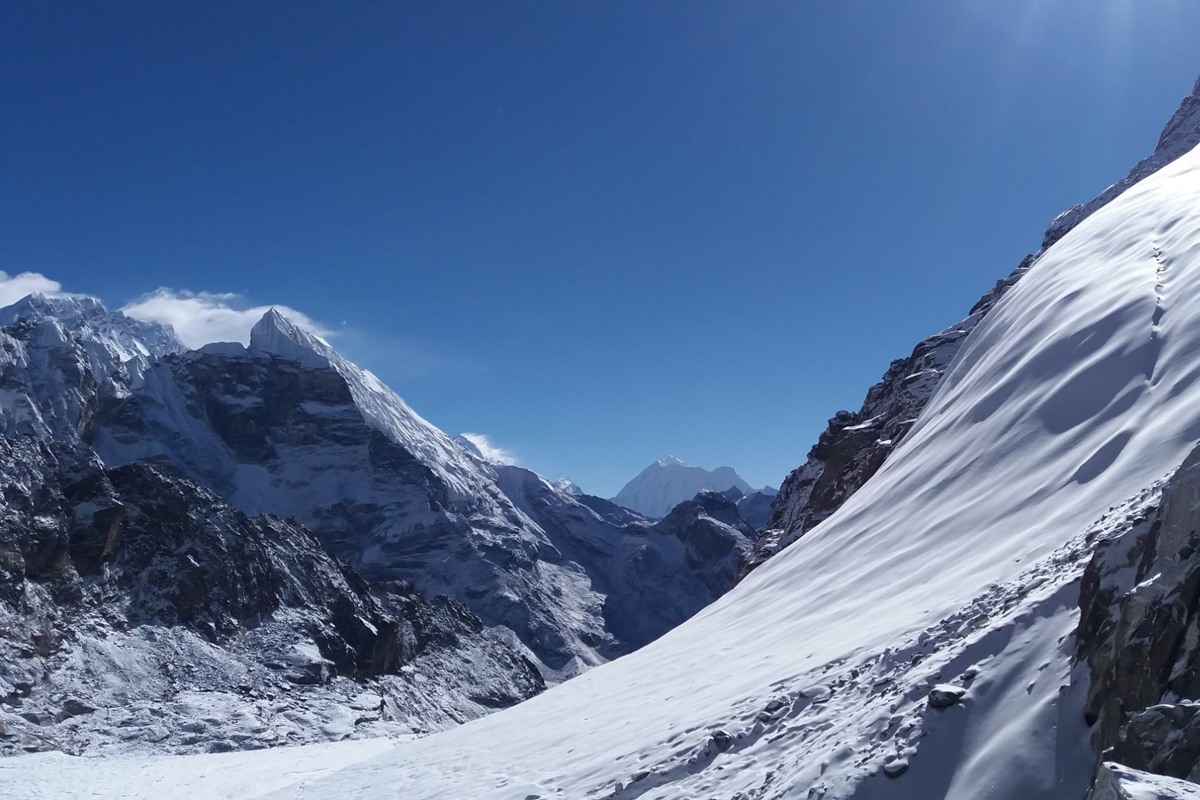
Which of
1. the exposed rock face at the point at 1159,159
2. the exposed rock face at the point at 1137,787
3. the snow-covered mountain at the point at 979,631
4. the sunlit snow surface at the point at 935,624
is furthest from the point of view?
the exposed rock face at the point at 1159,159

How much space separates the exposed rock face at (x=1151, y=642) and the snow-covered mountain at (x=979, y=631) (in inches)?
0.9

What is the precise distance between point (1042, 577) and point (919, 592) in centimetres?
374

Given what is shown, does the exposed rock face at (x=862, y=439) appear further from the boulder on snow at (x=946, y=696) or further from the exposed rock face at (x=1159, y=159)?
the boulder on snow at (x=946, y=696)

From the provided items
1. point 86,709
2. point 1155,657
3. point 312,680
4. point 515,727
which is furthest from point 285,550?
point 1155,657

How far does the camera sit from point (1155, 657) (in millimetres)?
7453

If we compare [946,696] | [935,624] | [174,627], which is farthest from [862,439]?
[174,627]

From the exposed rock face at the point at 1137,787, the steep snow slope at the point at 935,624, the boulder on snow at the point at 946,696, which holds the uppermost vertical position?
the steep snow slope at the point at 935,624

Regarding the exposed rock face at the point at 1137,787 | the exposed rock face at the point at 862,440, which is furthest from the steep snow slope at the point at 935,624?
the exposed rock face at the point at 862,440

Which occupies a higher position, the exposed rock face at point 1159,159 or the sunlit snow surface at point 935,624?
the exposed rock face at point 1159,159

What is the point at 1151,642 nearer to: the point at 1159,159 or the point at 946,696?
the point at 946,696

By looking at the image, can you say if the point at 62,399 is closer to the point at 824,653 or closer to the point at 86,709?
the point at 86,709

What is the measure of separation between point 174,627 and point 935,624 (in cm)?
9072

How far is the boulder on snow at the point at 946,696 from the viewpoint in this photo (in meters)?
9.34

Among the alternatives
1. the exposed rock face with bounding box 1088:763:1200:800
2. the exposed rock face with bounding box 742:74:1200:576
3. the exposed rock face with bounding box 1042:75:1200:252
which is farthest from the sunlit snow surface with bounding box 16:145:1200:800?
the exposed rock face with bounding box 1042:75:1200:252
